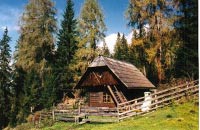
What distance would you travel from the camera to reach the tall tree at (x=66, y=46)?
39081 mm

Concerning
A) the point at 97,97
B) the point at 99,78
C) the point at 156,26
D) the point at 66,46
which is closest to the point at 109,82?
the point at 99,78

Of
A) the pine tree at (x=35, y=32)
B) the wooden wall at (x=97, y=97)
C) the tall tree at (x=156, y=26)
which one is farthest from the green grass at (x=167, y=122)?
the pine tree at (x=35, y=32)

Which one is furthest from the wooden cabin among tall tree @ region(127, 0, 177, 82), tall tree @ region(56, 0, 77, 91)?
tall tree @ region(56, 0, 77, 91)

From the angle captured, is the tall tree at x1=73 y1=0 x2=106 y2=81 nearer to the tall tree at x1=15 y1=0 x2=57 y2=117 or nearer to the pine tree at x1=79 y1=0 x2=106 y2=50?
the pine tree at x1=79 y1=0 x2=106 y2=50

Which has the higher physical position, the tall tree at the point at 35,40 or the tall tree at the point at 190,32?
the tall tree at the point at 35,40

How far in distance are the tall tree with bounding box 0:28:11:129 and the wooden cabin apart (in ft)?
52.8

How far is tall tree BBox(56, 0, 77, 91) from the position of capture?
39.1 m

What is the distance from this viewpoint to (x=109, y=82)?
27391 millimetres

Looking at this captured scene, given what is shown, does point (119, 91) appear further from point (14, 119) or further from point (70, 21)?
point (70, 21)

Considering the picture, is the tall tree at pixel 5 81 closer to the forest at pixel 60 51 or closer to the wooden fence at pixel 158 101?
the forest at pixel 60 51

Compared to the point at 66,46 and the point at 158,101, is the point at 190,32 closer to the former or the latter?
the point at 158,101

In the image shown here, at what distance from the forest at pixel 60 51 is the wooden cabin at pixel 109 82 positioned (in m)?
4.25

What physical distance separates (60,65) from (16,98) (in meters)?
7.38

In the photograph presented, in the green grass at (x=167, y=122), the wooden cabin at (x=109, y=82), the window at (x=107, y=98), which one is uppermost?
the wooden cabin at (x=109, y=82)
